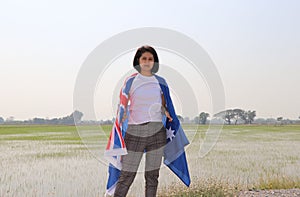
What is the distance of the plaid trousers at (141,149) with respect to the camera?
352cm

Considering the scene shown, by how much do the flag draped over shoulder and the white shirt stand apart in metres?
0.05

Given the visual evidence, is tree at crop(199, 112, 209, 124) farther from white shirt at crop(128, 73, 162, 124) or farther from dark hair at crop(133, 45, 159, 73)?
dark hair at crop(133, 45, 159, 73)

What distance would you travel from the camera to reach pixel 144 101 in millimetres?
3496

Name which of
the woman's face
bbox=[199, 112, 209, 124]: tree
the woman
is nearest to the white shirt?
the woman

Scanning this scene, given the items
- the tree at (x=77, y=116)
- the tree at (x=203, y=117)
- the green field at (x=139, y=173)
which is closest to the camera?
the tree at (x=77, y=116)

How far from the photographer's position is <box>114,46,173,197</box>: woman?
350cm

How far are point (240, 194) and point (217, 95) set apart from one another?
1.83 meters

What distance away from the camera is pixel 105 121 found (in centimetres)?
358

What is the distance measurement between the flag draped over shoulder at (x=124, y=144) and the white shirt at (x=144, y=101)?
48mm

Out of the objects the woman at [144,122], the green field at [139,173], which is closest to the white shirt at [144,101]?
the woman at [144,122]

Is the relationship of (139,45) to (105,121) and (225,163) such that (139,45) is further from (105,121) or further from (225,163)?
(225,163)

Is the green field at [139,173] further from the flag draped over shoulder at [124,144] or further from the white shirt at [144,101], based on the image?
the white shirt at [144,101]

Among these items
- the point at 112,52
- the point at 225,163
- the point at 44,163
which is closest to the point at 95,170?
the point at 44,163

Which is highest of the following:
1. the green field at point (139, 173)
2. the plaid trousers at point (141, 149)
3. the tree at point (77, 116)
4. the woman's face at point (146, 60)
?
the woman's face at point (146, 60)
